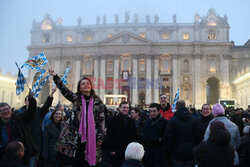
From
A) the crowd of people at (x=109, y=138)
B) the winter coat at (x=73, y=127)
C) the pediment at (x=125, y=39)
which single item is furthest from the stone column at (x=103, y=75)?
the winter coat at (x=73, y=127)

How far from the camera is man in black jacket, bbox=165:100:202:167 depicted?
581 cm

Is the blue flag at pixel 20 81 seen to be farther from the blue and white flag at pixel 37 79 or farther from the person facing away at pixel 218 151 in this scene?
the person facing away at pixel 218 151

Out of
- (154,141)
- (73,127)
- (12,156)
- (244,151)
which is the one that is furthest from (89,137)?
(244,151)

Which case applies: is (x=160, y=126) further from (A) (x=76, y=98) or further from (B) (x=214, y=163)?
(A) (x=76, y=98)

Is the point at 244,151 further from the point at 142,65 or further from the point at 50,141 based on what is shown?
the point at 142,65

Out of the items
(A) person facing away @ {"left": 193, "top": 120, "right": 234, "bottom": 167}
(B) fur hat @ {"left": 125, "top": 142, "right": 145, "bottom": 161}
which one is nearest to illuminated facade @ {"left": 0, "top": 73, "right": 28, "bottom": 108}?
(B) fur hat @ {"left": 125, "top": 142, "right": 145, "bottom": 161}

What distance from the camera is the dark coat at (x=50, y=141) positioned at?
22.5 feet

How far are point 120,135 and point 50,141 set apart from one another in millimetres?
2409

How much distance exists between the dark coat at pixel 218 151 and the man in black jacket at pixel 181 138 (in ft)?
4.95

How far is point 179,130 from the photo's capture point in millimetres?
5875

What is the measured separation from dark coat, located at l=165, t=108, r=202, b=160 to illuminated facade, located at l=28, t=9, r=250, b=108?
139 feet

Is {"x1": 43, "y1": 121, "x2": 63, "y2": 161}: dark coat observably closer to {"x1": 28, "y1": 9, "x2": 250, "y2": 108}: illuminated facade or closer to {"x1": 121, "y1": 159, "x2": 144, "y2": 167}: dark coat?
{"x1": 121, "y1": 159, "x2": 144, "y2": 167}: dark coat

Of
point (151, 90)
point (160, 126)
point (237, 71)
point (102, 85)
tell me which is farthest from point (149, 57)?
point (160, 126)

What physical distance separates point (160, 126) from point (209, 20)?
167 ft
